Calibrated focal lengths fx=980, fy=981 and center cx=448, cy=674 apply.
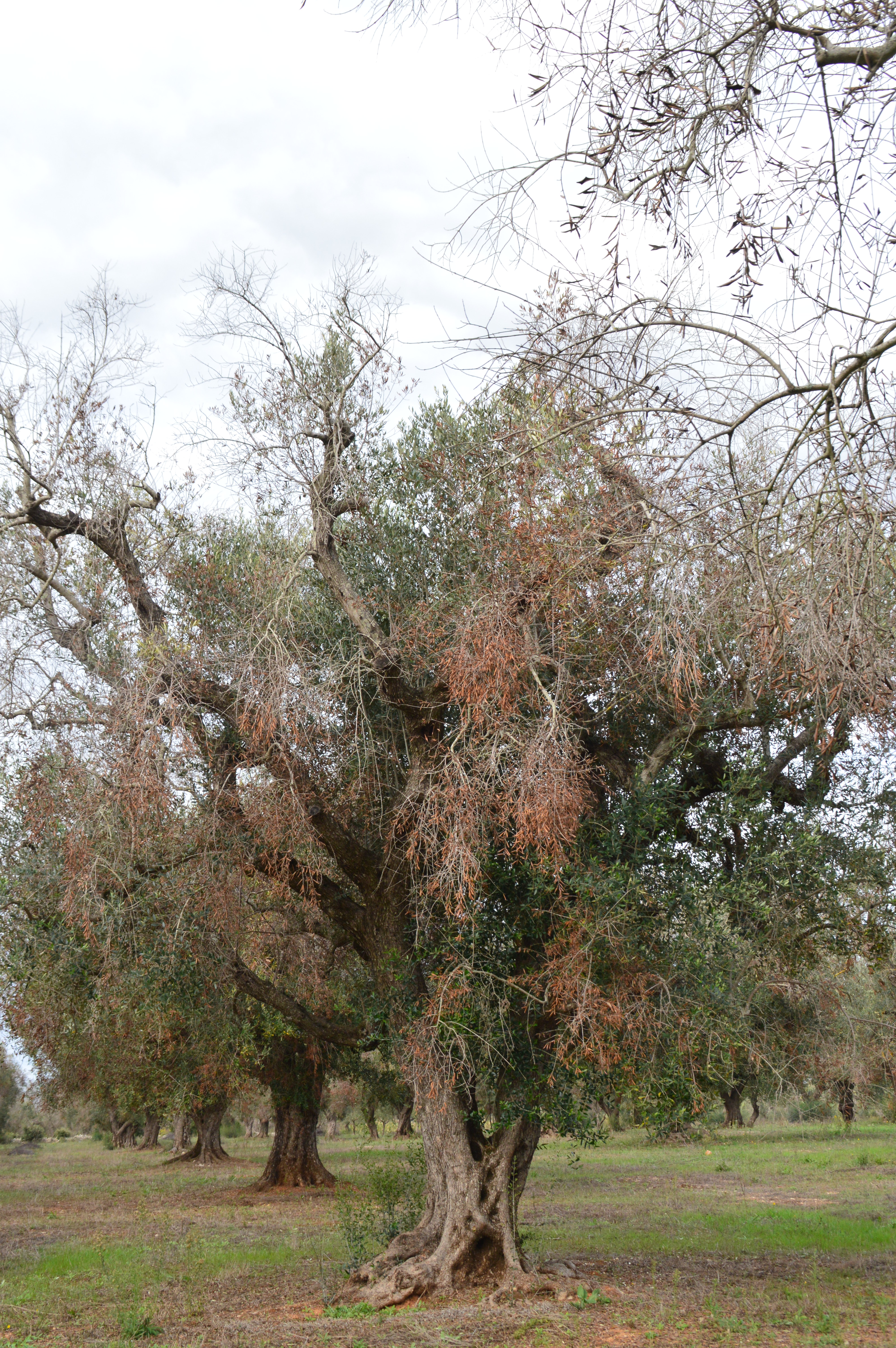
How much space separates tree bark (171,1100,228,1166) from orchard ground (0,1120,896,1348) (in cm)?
770

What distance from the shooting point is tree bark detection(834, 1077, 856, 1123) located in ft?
38.6

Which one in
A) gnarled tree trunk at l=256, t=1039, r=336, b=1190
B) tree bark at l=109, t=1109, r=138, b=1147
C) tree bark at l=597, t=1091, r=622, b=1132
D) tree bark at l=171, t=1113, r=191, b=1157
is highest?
tree bark at l=597, t=1091, r=622, b=1132

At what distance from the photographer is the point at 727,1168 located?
2552 cm

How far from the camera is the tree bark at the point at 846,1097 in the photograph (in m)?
11.8

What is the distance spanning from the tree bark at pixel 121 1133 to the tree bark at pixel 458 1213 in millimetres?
43253

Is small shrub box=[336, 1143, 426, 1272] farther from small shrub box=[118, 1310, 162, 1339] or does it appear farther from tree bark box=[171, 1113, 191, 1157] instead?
tree bark box=[171, 1113, 191, 1157]

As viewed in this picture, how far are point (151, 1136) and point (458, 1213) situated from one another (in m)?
43.6

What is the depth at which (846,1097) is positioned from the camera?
15.1 m

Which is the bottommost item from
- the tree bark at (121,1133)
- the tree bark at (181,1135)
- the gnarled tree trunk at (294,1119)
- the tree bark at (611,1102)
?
the tree bark at (121,1133)

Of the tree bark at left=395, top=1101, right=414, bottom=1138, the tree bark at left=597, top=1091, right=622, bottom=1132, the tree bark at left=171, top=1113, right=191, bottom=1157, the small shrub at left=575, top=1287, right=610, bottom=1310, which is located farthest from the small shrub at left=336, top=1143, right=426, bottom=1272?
the tree bark at left=171, top=1113, right=191, bottom=1157

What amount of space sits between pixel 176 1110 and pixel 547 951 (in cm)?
1246

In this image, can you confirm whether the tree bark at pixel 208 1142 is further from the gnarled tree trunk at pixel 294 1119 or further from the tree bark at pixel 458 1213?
the tree bark at pixel 458 1213

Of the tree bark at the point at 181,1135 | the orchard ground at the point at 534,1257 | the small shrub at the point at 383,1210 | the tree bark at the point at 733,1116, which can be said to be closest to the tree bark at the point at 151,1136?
the tree bark at the point at 181,1135

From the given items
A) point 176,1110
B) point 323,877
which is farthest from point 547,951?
point 176,1110
